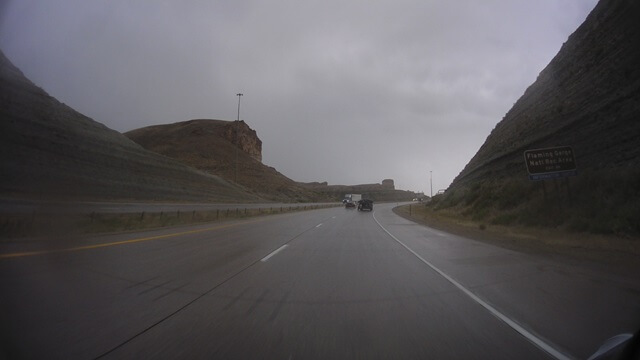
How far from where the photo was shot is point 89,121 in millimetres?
50469

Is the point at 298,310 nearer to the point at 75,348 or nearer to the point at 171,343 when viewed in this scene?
the point at 171,343

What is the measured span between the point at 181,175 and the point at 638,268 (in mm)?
58488

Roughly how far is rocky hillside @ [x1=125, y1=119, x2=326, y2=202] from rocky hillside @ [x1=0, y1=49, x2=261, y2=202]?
35031mm

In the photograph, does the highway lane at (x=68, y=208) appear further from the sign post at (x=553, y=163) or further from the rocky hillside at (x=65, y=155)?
the sign post at (x=553, y=163)

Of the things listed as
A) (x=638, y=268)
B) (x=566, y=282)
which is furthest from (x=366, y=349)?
(x=638, y=268)

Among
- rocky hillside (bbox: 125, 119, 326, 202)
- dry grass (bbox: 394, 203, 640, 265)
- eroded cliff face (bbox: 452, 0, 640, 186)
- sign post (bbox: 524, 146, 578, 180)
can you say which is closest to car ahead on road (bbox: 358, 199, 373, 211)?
eroded cliff face (bbox: 452, 0, 640, 186)

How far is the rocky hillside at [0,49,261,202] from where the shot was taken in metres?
32.3

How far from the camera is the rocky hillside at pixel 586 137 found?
17250mm

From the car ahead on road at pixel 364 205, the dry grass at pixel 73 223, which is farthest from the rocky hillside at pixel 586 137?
the car ahead on road at pixel 364 205

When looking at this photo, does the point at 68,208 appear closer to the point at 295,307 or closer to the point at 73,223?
the point at 73,223

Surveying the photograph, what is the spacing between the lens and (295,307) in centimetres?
565

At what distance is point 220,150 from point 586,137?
288 ft

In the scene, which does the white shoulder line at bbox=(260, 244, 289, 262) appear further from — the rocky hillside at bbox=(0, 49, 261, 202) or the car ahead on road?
the car ahead on road

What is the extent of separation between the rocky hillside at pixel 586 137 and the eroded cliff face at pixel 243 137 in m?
82.9
